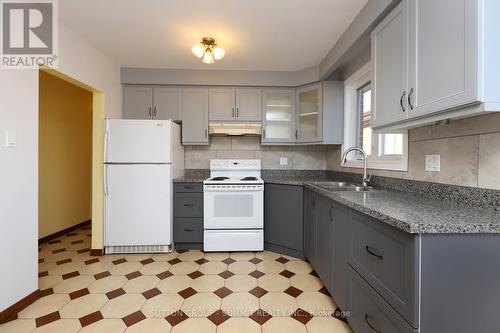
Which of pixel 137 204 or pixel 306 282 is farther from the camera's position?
pixel 137 204

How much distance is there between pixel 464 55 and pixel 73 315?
2.77m

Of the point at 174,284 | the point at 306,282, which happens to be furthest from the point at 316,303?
the point at 174,284

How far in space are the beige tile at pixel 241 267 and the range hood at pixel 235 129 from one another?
1.65 meters

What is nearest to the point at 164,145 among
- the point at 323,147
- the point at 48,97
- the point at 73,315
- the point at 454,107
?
the point at 73,315

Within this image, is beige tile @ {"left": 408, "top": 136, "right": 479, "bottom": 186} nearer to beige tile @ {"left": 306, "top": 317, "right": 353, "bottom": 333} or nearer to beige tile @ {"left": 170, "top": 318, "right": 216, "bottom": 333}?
beige tile @ {"left": 306, "top": 317, "right": 353, "bottom": 333}

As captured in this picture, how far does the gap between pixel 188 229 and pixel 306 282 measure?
4.94ft

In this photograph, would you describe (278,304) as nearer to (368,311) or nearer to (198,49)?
(368,311)

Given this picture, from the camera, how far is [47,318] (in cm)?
164

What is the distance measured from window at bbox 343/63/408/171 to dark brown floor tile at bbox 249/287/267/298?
1510mm

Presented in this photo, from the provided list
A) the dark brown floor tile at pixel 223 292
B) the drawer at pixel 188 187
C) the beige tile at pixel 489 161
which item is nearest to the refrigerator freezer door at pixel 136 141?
the drawer at pixel 188 187

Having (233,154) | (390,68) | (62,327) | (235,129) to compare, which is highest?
(390,68)

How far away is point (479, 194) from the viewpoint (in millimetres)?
1211

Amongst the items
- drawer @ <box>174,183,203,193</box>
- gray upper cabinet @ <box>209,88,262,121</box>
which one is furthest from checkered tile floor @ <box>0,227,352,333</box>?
gray upper cabinet @ <box>209,88,262,121</box>

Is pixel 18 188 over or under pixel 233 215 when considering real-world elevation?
over
